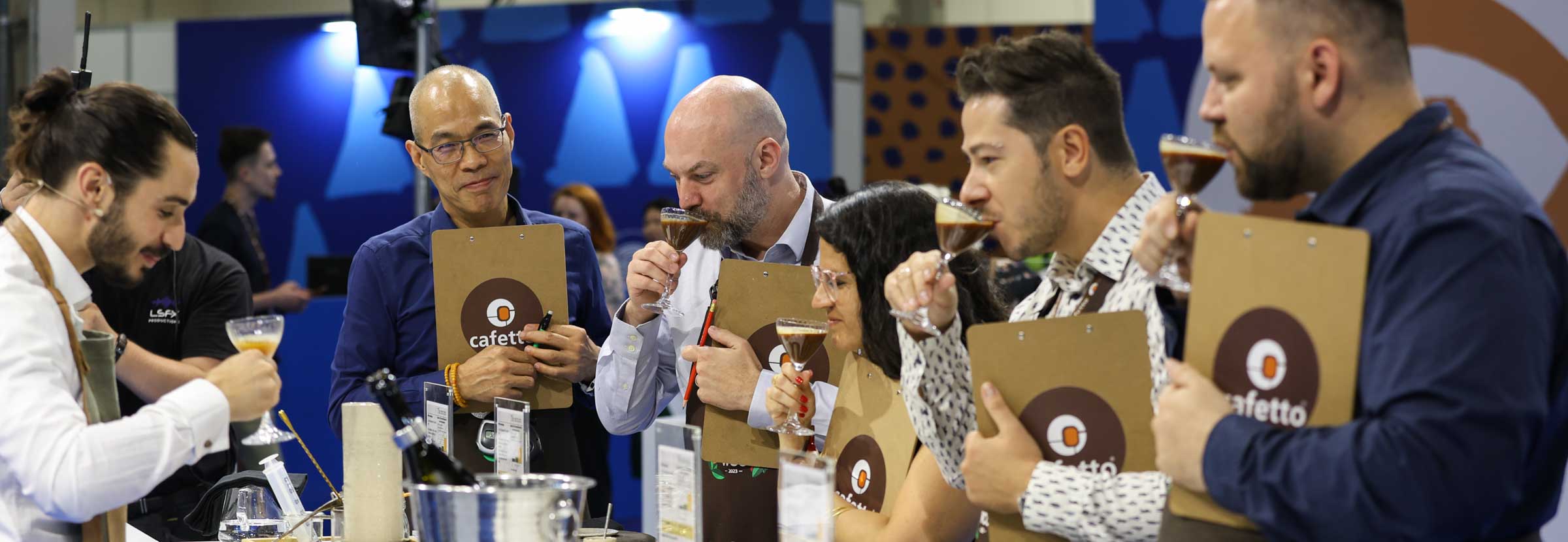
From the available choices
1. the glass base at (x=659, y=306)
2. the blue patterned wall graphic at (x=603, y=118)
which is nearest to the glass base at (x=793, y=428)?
the glass base at (x=659, y=306)

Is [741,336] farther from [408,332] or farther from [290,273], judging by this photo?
[290,273]

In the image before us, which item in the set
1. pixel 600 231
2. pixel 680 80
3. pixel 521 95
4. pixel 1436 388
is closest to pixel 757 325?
pixel 1436 388

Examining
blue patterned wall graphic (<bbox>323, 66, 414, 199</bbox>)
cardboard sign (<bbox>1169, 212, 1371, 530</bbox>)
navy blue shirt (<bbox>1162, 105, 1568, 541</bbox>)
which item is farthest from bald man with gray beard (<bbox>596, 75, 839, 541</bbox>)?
blue patterned wall graphic (<bbox>323, 66, 414, 199</bbox>)

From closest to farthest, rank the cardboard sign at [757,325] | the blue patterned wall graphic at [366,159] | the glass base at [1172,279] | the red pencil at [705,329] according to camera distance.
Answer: the glass base at [1172,279]
the cardboard sign at [757,325]
the red pencil at [705,329]
the blue patterned wall graphic at [366,159]

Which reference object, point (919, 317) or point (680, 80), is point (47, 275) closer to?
point (919, 317)

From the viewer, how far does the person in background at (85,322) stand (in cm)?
179

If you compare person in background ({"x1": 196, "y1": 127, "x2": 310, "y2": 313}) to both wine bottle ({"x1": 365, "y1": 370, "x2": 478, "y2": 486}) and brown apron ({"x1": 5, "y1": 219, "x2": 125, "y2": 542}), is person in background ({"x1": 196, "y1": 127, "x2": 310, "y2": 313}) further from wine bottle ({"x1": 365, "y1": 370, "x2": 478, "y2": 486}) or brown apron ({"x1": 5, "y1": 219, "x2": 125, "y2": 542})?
wine bottle ({"x1": 365, "y1": 370, "x2": 478, "y2": 486})

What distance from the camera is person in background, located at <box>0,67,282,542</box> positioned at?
1.79 metres

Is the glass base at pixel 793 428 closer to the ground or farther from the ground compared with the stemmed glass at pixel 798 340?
closer to the ground

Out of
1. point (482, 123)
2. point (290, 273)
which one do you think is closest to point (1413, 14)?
point (482, 123)

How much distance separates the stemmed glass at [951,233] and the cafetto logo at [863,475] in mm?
346

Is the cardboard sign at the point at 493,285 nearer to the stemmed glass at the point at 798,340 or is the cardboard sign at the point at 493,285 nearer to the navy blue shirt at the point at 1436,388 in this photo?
the stemmed glass at the point at 798,340

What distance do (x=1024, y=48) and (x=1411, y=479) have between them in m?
0.95

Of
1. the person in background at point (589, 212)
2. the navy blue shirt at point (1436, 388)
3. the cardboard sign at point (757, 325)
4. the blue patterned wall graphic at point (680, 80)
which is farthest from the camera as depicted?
the blue patterned wall graphic at point (680, 80)
